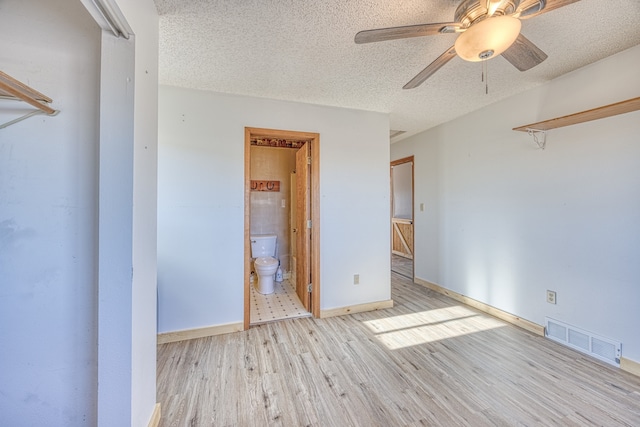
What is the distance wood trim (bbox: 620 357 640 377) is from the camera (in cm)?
184

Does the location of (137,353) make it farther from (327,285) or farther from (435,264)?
(435,264)

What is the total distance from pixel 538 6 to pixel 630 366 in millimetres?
2546

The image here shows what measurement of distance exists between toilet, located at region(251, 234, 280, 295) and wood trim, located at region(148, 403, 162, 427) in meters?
2.03

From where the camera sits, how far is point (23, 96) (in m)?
0.97

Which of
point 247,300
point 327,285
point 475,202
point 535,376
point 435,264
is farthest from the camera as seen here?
point 435,264

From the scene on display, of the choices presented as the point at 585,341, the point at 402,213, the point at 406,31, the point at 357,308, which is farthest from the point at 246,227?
the point at 402,213

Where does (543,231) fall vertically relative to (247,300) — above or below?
above

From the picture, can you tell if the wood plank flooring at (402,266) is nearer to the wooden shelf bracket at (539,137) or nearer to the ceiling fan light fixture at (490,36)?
the wooden shelf bracket at (539,137)

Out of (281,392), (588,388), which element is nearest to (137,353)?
(281,392)

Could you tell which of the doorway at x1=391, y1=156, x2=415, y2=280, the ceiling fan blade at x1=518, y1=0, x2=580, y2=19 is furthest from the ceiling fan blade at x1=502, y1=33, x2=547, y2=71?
the doorway at x1=391, y1=156, x2=415, y2=280

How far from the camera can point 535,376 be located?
185 centimetres

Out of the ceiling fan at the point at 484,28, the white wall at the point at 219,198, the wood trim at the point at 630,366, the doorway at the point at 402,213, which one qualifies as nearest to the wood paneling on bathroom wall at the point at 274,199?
the white wall at the point at 219,198

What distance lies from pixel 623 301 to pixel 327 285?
7.97 ft

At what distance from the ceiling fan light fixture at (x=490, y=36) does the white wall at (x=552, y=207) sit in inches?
63.6
